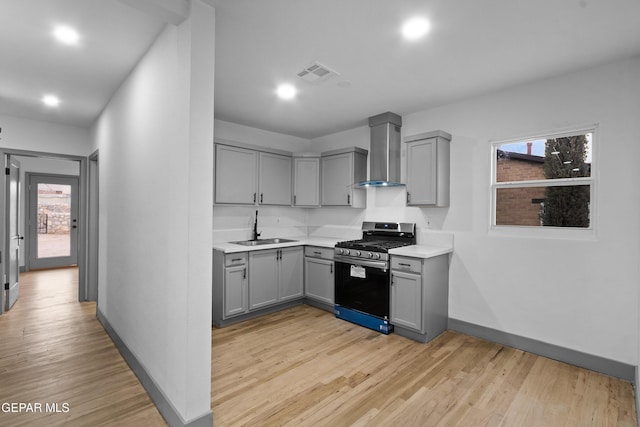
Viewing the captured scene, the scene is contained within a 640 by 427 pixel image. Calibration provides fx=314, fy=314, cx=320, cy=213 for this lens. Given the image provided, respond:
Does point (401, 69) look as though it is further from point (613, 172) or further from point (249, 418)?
point (249, 418)

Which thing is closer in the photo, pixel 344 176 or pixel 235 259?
pixel 235 259

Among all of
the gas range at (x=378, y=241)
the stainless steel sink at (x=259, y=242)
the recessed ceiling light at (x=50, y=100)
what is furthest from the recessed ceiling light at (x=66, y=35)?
the gas range at (x=378, y=241)

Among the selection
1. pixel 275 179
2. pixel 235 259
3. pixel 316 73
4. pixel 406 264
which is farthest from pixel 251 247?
pixel 316 73

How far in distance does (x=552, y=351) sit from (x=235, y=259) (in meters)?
3.30

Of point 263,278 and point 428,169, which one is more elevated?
point 428,169

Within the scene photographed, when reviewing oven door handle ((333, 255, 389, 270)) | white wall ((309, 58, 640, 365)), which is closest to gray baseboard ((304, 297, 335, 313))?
oven door handle ((333, 255, 389, 270))

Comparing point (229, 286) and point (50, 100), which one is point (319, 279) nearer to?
point (229, 286)

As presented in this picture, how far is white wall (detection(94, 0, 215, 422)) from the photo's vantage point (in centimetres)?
180

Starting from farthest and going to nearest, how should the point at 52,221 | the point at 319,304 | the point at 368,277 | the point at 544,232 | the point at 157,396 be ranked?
the point at 52,221 → the point at 319,304 → the point at 368,277 → the point at 544,232 → the point at 157,396

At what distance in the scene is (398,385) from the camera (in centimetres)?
243

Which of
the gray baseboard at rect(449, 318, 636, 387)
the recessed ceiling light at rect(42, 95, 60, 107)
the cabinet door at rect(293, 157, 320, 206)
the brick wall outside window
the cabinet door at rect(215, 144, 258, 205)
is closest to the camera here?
the gray baseboard at rect(449, 318, 636, 387)

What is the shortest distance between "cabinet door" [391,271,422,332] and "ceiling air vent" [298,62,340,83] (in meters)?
2.10

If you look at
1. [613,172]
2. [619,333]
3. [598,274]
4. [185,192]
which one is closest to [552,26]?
[613,172]

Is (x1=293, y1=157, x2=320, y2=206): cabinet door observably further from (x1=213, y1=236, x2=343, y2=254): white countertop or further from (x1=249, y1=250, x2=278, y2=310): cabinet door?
(x1=249, y1=250, x2=278, y2=310): cabinet door
